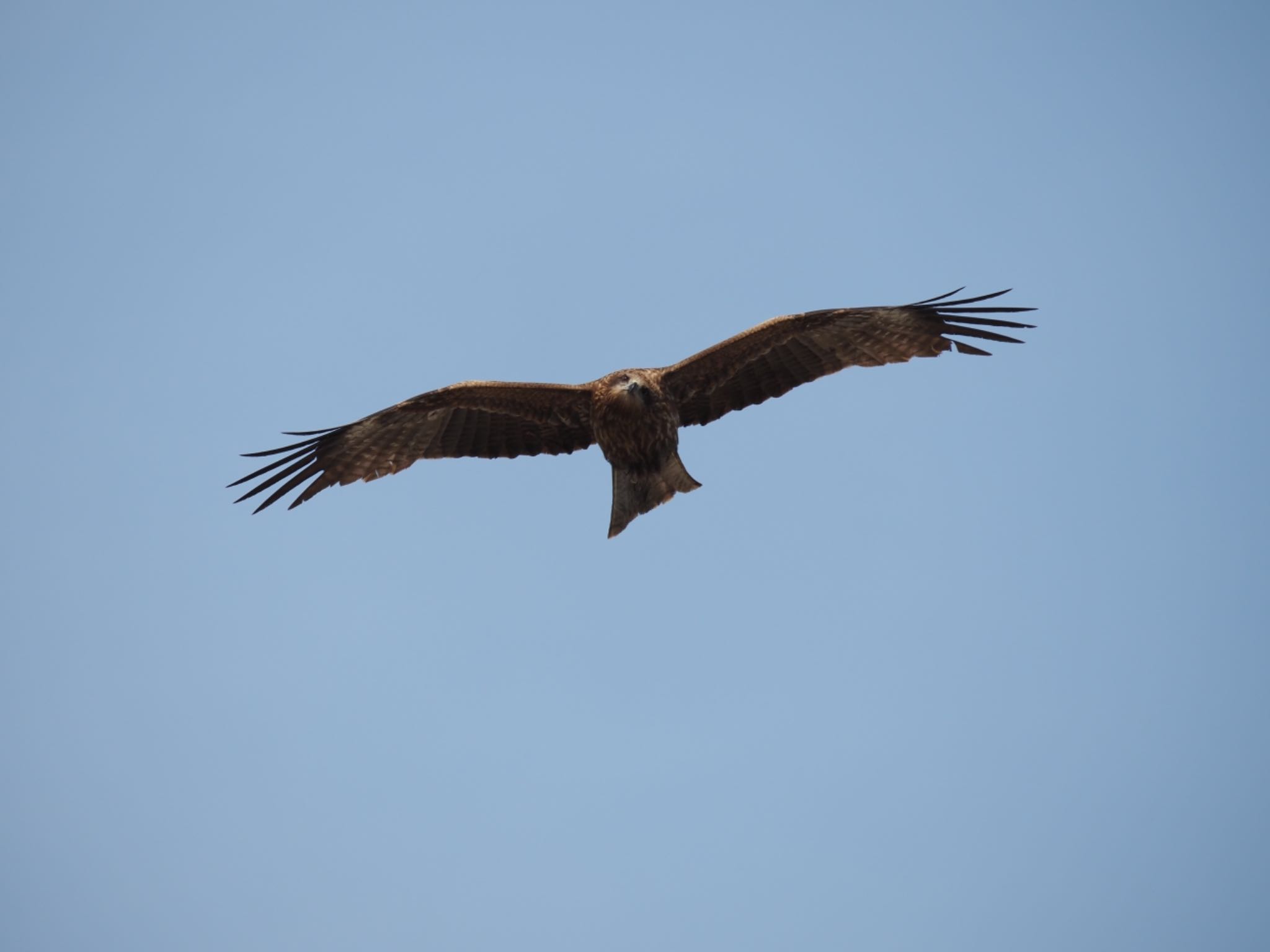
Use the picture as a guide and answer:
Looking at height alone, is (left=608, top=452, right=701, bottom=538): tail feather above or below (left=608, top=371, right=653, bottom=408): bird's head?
below

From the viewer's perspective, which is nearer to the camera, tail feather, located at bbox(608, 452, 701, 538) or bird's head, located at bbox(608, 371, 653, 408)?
bird's head, located at bbox(608, 371, 653, 408)

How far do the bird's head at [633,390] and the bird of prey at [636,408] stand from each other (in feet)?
0.04

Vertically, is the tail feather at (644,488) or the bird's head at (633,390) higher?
the bird's head at (633,390)

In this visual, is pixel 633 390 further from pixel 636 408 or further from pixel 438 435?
pixel 438 435

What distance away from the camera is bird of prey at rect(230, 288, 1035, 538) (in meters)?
9.74

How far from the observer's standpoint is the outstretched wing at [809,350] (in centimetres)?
1000

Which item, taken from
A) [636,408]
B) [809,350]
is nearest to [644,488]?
[636,408]

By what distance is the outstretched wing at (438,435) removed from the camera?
10250mm

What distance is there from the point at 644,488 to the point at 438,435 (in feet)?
6.82

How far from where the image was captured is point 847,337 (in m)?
10.2

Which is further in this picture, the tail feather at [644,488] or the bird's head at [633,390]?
the tail feather at [644,488]

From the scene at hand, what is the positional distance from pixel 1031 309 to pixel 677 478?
3.36 meters

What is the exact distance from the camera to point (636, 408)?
941 centimetres

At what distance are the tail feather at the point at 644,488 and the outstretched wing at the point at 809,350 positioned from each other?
0.69 m
